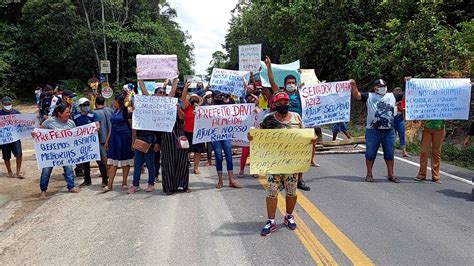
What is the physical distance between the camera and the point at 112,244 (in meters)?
5.07

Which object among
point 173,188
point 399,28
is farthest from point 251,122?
point 399,28

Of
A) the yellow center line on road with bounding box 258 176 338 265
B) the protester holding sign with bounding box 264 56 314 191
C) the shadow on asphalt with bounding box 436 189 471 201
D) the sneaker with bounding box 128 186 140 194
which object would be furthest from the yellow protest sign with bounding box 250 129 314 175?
the shadow on asphalt with bounding box 436 189 471 201

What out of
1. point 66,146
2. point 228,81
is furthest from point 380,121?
point 66,146

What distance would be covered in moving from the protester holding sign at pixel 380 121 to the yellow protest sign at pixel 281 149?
3.09m

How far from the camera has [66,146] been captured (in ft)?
25.9

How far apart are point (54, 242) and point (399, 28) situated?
1745 cm

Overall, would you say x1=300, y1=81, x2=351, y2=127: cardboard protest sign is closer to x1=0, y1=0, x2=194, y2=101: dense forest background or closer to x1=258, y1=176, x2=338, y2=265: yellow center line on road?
x1=258, y1=176, x2=338, y2=265: yellow center line on road

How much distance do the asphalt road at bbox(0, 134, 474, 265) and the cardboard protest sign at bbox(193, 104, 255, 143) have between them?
0.94 meters

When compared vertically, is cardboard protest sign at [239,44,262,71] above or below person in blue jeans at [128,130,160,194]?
above

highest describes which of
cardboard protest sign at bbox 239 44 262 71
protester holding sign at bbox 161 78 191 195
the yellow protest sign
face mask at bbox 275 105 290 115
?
cardboard protest sign at bbox 239 44 262 71

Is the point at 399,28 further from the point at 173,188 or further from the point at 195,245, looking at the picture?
the point at 195,245

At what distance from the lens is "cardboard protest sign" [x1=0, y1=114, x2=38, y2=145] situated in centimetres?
991

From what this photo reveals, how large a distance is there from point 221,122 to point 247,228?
281 centimetres

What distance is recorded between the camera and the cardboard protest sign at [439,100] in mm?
8297
